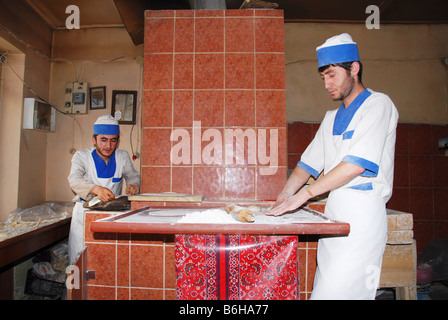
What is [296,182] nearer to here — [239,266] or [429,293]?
[239,266]

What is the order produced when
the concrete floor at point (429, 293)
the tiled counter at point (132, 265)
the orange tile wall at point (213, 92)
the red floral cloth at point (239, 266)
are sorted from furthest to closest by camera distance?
the concrete floor at point (429, 293), the orange tile wall at point (213, 92), the tiled counter at point (132, 265), the red floral cloth at point (239, 266)

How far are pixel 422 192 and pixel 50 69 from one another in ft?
18.6

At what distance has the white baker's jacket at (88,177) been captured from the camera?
2.69m

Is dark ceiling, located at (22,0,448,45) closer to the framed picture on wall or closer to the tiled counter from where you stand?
the framed picture on wall

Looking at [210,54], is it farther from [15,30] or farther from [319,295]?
[15,30]

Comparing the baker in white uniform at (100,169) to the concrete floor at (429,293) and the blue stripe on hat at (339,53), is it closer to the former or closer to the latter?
the blue stripe on hat at (339,53)

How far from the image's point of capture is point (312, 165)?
1.96 metres

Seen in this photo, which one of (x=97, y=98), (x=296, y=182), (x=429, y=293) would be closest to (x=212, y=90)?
(x=296, y=182)

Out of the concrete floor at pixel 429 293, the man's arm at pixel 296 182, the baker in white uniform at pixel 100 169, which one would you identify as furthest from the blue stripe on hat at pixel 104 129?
the concrete floor at pixel 429 293

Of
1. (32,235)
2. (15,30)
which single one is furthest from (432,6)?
(32,235)

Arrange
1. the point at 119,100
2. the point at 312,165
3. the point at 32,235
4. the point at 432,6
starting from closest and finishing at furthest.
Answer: the point at 312,165, the point at 32,235, the point at 432,6, the point at 119,100

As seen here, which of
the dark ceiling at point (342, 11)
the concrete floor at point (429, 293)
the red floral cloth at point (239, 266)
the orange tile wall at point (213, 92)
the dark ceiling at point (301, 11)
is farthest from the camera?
the dark ceiling at point (301, 11)

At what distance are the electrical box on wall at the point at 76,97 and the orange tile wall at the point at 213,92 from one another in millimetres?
1988
